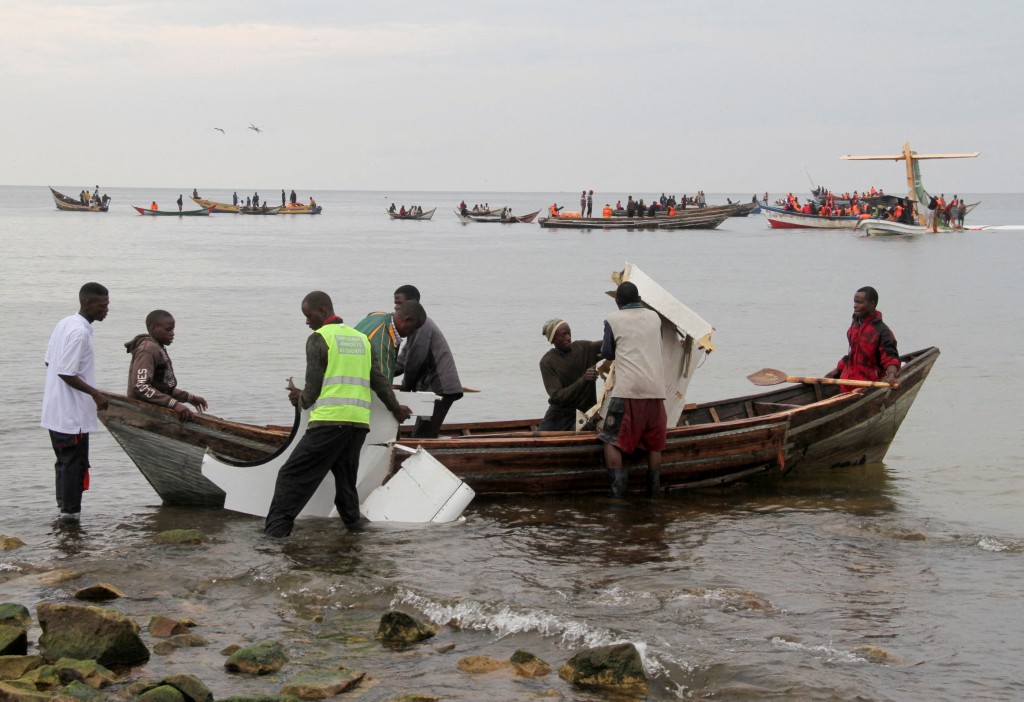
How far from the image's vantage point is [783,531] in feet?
27.9

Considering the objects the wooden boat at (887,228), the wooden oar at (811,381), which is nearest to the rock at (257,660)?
the wooden oar at (811,381)

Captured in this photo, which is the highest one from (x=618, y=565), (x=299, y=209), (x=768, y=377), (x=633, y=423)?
(x=299, y=209)

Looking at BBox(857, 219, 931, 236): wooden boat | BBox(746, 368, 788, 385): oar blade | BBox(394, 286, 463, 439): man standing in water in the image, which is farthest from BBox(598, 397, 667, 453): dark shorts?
BBox(857, 219, 931, 236): wooden boat

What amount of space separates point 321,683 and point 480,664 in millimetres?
815

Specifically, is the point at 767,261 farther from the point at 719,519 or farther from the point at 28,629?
the point at 28,629

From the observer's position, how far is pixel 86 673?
17.4 ft

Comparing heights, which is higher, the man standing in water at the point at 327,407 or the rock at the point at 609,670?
the man standing in water at the point at 327,407

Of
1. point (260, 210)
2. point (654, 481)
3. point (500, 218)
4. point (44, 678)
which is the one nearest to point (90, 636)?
point (44, 678)

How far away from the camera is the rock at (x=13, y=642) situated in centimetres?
550

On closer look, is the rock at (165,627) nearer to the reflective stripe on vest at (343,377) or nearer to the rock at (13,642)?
the rock at (13,642)

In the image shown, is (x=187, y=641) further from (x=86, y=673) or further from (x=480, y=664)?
(x=480, y=664)

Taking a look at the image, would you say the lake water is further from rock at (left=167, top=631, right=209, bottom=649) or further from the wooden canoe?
the wooden canoe

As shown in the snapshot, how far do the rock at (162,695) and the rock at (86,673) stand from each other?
418 millimetres

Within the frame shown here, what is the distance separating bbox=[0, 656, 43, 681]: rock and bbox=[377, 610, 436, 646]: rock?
165 centimetres
